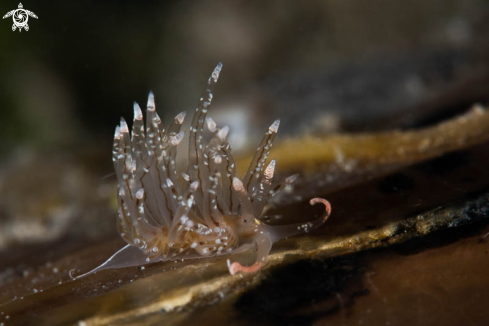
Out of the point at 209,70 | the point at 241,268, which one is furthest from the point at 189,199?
the point at 209,70

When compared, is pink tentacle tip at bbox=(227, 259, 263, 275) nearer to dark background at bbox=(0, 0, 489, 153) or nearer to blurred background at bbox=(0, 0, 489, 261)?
blurred background at bbox=(0, 0, 489, 261)

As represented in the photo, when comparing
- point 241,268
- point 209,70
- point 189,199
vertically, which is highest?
point 209,70

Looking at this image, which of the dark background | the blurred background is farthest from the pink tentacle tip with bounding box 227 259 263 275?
the dark background

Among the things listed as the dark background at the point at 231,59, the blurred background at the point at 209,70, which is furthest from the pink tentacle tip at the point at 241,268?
the dark background at the point at 231,59

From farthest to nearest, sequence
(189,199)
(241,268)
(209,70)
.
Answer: (209,70)
(189,199)
(241,268)

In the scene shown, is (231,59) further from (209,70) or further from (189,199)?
(189,199)

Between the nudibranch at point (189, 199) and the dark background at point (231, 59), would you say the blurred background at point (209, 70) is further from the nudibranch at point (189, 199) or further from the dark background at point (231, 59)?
the nudibranch at point (189, 199)

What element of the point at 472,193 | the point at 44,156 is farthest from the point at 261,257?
the point at 44,156
